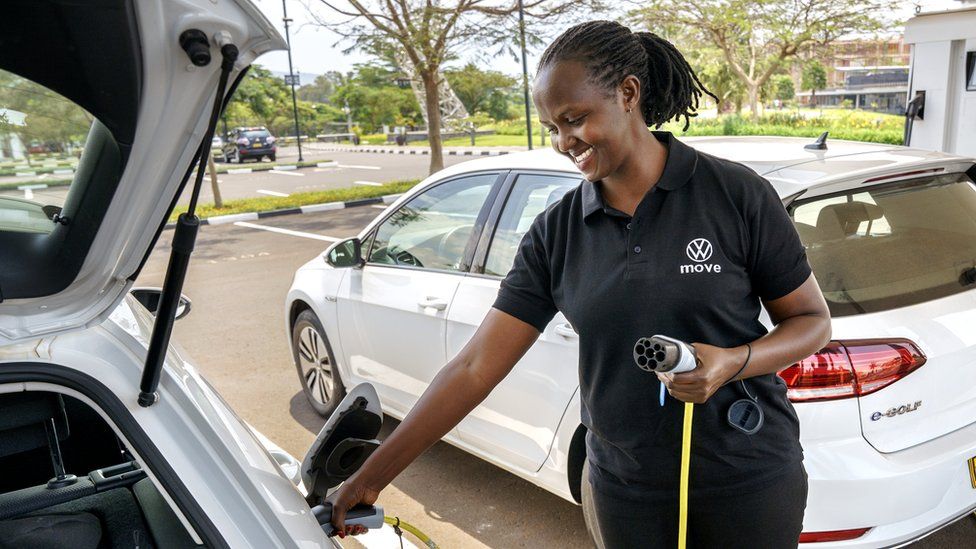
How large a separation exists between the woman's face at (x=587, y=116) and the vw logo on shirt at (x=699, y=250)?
0.22 m

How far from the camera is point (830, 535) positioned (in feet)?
8.23

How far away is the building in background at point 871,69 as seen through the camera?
24.5m

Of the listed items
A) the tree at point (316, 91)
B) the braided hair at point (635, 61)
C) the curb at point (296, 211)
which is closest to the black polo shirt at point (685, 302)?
the braided hair at point (635, 61)

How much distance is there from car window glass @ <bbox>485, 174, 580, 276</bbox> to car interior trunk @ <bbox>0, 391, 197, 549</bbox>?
175 cm

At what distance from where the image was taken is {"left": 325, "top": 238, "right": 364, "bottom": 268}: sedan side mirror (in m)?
4.24

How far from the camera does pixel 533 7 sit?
14453 mm

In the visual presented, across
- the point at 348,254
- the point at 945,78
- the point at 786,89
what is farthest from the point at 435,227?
the point at 786,89

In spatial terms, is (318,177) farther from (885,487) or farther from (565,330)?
(885,487)

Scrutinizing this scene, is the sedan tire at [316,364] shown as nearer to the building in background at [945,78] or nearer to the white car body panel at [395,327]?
the white car body panel at [395,327]

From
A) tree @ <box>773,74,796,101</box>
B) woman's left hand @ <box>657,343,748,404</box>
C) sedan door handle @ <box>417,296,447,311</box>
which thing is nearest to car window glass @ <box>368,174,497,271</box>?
sedan door handle @ <box>417,296,447,311</box>

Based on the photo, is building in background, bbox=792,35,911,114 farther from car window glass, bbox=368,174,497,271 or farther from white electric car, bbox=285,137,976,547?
white electric car, bbox=285,137,976,547

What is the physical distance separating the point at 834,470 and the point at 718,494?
3.20 feet

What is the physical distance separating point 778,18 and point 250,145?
1914 centimetres

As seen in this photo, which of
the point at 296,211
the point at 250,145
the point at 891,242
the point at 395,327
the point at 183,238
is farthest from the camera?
the point at 250,145
